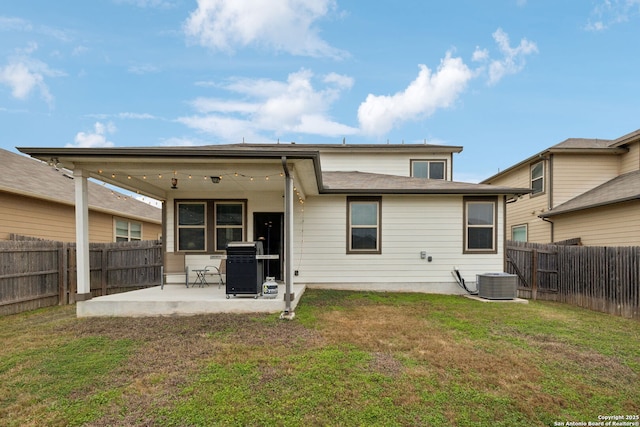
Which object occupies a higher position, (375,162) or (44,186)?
(375,162)

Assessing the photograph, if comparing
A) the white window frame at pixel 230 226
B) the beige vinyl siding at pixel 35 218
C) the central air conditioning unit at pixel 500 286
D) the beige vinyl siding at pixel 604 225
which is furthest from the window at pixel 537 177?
the beige vinyl siding at pixel 35 218

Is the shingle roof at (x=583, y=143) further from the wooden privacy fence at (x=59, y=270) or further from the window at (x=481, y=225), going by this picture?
the wooden privacy fence at (x=59, y=270)

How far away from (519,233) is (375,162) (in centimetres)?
724

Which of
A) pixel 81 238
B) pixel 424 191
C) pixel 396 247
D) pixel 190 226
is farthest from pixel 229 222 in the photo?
pixel 424 191

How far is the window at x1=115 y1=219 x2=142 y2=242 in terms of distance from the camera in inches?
523

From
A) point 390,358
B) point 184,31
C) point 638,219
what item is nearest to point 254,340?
point 390,358

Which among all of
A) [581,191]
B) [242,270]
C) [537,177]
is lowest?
[242,270]

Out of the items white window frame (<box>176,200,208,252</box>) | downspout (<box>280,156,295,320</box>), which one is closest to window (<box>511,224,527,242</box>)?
downspout (<box>280,156,295,320</box>)

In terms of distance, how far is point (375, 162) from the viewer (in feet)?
40.8

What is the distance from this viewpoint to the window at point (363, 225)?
8.53m

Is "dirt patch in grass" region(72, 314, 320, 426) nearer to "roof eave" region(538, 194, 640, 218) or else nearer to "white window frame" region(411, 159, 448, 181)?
"white window frame" region(411, 159, 448, 181)

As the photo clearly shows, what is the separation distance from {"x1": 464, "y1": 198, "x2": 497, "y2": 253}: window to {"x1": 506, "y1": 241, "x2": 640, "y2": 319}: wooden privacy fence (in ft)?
3.17

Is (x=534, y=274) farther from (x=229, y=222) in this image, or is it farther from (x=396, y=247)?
(x=229, y=222)

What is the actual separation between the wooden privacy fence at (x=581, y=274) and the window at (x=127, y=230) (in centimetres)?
1395
